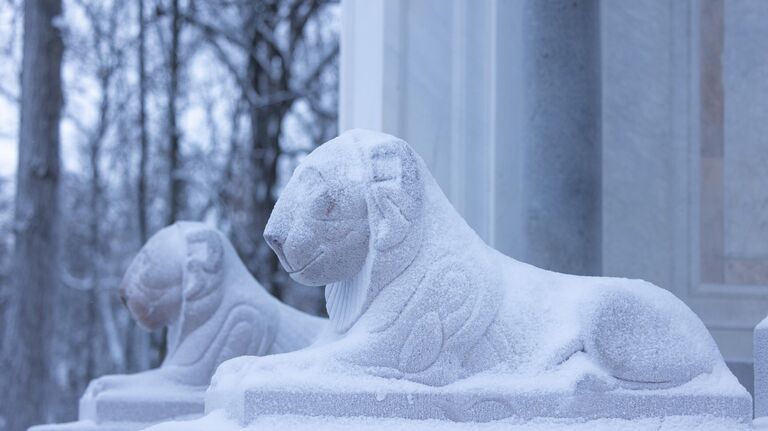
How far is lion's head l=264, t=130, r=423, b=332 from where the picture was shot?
14.6 ft

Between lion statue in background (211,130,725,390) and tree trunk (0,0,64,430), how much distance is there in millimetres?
8083

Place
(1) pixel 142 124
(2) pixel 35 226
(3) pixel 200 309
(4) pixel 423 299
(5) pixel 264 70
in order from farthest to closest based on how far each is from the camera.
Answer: (5) pixel 264 70, (1) pixel 142 124, (2) pixel 35 226, (3) pixel 200 309, (4) pixel 423 299

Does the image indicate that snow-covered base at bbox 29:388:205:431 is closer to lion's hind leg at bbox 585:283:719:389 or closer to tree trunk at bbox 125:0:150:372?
lion's hind leg at bbox 585:283:719:389

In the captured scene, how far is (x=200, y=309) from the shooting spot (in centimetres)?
676

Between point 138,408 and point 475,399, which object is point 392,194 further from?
point 138,408

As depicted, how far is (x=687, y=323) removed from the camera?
4.76m

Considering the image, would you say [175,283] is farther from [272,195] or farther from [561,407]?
[272,195]

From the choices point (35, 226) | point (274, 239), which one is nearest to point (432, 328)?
point (274, 239)

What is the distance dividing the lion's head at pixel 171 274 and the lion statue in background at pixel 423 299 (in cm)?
225

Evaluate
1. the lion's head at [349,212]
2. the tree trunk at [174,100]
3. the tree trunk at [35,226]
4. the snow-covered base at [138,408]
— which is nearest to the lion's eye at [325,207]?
the lion's head at [349,212]

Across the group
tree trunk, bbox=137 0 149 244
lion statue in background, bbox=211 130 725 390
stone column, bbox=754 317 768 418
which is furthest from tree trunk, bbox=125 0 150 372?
lion statue in background, bbox=211 130 725 390

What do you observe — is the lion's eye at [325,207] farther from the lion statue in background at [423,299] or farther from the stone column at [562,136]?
the stone column at [562,136]

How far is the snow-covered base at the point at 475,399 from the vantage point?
166 inches

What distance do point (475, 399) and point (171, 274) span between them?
3022 mm
